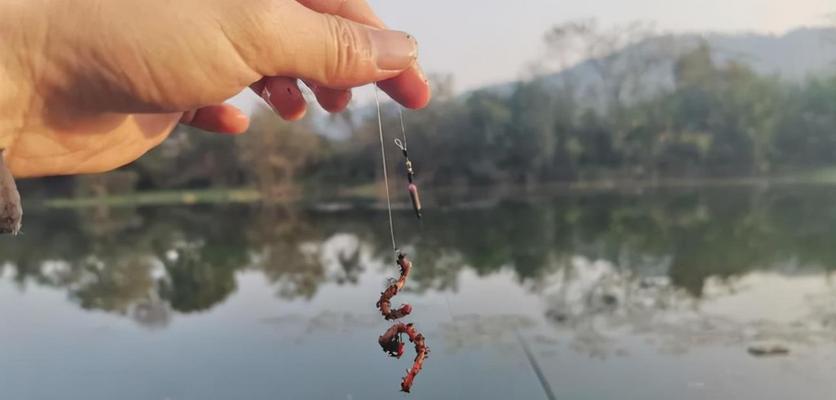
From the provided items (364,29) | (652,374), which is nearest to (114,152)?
(364,29)

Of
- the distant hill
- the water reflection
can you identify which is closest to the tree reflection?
the water reflection

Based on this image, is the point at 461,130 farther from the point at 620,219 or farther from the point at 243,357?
the point at 243,357

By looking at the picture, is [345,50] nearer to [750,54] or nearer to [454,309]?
[454,309]

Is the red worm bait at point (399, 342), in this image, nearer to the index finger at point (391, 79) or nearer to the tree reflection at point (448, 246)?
the index finger at point (391, 79)

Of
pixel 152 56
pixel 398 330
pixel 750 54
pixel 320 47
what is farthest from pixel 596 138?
pixel 152 56

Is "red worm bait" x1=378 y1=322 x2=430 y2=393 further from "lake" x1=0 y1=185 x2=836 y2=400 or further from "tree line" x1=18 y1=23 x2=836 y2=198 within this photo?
"tree line" x1=18 y1=23 x2=836 y2=198
